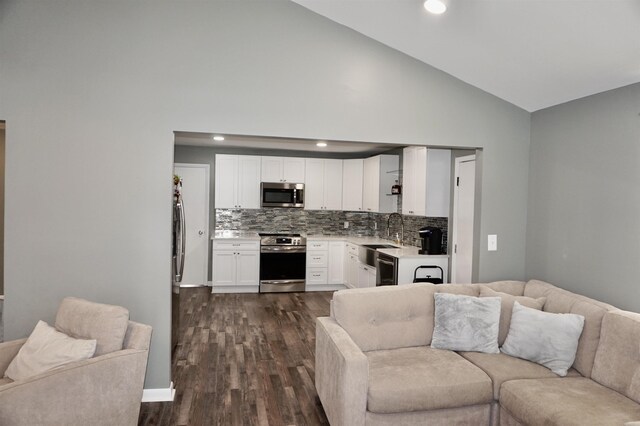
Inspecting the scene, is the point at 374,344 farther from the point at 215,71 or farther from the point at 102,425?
the point at 215,71

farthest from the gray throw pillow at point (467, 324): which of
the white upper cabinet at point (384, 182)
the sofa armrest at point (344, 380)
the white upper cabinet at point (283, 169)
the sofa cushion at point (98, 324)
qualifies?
the white upper cabinet at point (283, 169)

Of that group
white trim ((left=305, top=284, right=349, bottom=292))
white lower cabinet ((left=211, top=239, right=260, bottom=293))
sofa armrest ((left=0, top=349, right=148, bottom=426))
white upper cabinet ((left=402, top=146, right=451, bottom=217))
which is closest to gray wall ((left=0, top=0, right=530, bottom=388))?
→ sofa armrest ((left=0, top=349, right=148, bottom=426))

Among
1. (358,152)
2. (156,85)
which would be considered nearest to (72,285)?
(156,85)

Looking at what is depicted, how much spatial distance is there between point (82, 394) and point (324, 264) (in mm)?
5016

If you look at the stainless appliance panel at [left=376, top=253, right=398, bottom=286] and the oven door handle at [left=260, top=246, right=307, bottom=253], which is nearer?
the stainless appliance panel at [left=376, top=253, right=398, bottom=286]

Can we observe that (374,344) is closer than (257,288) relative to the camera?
Yes

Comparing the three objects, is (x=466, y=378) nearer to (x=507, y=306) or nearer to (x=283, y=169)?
(x=507, y=306)

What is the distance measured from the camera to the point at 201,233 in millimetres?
7250

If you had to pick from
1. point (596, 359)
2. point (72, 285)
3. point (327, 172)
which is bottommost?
point (596, 359)

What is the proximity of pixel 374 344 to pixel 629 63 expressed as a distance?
2.45m

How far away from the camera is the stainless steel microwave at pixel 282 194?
7.06 meters

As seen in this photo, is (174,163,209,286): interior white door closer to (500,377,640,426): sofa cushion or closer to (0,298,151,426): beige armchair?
(0,298,151,426): beige armchair

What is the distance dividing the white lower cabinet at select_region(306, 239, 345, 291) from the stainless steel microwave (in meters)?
0.76

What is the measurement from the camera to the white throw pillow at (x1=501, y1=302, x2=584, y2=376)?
2.69 meters
